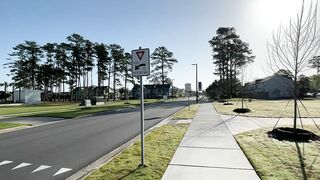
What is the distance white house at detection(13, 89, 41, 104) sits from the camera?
213 feet

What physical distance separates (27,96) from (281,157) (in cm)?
6727

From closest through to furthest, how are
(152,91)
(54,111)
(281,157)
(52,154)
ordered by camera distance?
1. (281,157)
2. (52,154)
3. (54,111)
4. (152,91)

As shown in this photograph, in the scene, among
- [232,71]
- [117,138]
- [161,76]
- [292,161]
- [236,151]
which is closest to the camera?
[292,161]

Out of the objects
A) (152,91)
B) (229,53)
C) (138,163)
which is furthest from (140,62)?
(152,91)

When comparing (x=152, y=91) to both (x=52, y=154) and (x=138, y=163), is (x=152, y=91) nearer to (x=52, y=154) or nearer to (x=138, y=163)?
(x=52, y=154)

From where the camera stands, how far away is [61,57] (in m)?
72.6

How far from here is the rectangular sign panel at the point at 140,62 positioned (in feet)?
22.1

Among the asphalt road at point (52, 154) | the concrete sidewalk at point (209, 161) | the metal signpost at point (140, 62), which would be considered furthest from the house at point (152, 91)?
the metal signpost at point (140, 62)

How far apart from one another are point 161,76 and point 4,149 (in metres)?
81.2

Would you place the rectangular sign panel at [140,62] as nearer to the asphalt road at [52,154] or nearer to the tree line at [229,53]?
the asphalt road at [52,154]

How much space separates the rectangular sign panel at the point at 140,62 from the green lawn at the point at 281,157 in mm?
3485

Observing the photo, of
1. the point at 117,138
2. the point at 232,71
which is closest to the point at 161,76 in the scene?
the point at 232,71

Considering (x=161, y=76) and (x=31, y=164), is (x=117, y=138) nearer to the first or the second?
(x=31, y=164)

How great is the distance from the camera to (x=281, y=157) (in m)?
7.34
